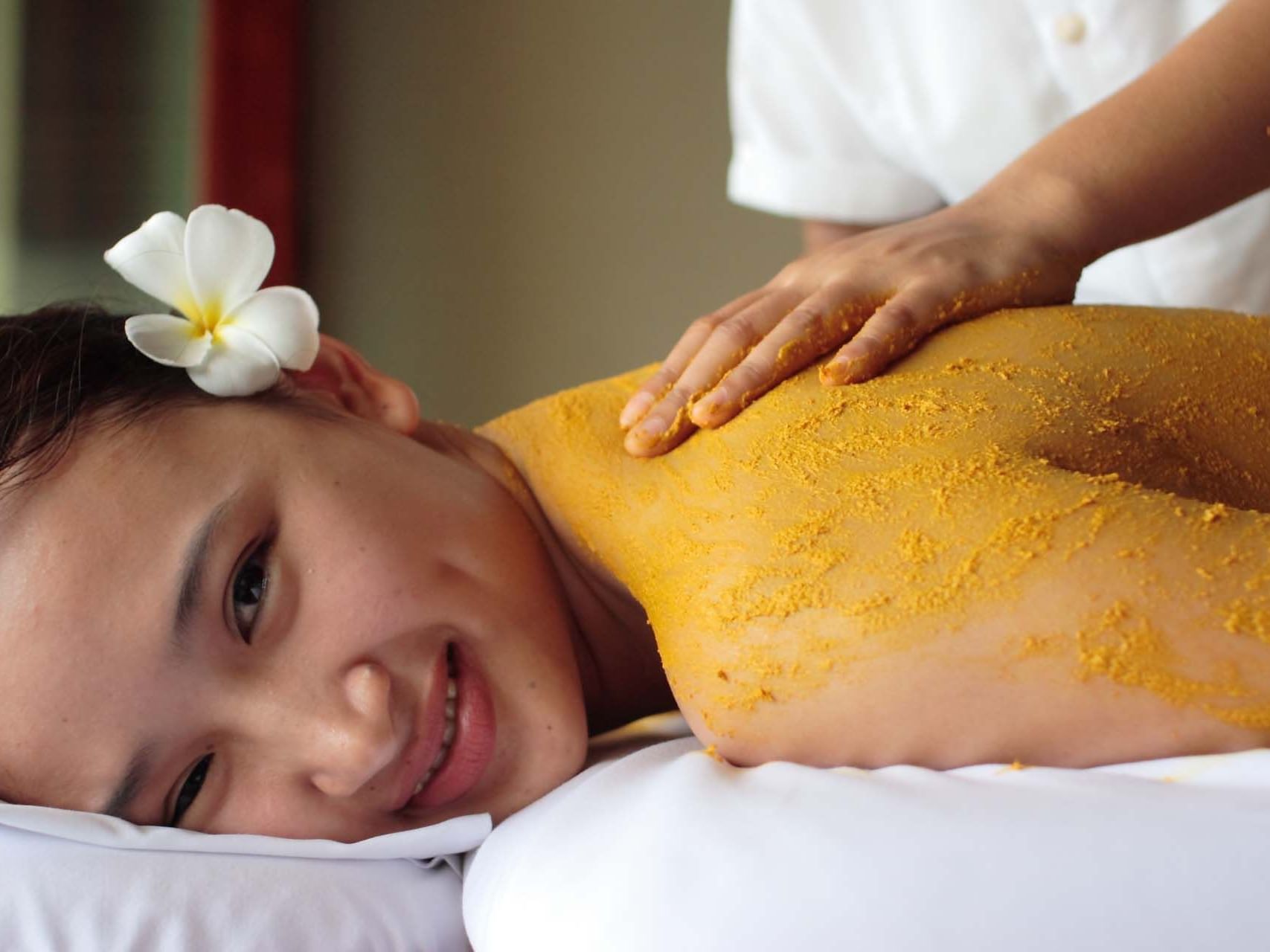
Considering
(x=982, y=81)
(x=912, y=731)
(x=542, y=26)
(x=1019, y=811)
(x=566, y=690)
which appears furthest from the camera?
(x=542, y=26)

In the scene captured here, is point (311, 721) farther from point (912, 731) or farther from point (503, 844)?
point (912, 731)

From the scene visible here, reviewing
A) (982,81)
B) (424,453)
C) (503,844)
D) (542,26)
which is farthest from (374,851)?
(542,26)

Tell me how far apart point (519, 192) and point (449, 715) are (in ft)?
6.56

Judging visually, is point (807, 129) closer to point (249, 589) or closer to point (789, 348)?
point (789, 348)

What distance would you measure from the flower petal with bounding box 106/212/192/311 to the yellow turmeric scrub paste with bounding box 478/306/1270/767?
39 cm

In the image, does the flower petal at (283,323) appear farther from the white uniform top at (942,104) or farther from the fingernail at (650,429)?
the white uniform top at (942,104)

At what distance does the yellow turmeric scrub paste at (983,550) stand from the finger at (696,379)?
19 millimetres

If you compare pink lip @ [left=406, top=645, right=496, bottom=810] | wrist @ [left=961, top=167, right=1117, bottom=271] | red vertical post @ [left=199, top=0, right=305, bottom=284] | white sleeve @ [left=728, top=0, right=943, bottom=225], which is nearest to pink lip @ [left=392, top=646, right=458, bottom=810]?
pink lip @ [left=406, top=645, right=496, bottom=810]

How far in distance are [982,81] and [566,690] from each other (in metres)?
0.94

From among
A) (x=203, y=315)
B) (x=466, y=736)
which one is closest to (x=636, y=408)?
(x=466, y=736)

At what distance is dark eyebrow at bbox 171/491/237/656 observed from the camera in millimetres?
803

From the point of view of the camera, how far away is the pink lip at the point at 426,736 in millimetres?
843

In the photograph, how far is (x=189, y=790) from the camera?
2.83ft

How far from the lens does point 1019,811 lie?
1.90 feet
